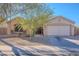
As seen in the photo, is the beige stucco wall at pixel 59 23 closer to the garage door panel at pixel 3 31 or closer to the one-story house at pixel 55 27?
the one-story house at pixel 55 27

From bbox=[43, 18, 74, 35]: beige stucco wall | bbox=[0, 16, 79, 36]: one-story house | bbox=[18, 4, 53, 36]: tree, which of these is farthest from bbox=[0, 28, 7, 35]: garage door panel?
bbox=[43, 18, 74, 35]: beige stucco wall

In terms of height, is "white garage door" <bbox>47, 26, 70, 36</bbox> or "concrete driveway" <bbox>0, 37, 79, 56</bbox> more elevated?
"white garage door" <bbox>47, 26, 70, 36</bbox>

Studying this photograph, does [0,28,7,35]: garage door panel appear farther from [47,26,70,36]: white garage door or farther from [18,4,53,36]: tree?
[47,26,70,36]: white garage door

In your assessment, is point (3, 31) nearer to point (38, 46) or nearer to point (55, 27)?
point (38, 46)

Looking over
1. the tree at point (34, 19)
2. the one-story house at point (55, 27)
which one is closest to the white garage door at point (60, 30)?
the one-story house at point (55, 27)

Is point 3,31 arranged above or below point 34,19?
below

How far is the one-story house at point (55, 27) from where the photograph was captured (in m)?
4.11

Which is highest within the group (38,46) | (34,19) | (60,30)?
(34,19)

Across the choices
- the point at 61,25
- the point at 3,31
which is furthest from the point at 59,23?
the point at 3,31

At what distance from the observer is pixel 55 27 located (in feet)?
13.5

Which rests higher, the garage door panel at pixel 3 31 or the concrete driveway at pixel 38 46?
the garage door panel at pixel 3 31

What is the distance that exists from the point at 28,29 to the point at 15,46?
0.26 m

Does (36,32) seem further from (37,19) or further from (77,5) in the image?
(77,5)

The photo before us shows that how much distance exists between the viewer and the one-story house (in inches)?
162
